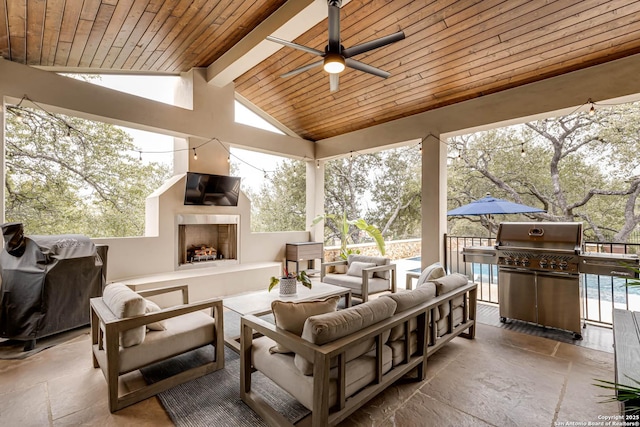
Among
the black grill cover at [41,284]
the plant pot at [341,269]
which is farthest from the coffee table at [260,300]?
the plant pot at [341,269]

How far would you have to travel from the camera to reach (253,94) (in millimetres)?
6492

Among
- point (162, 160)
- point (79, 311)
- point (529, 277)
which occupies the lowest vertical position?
point (79, 311)

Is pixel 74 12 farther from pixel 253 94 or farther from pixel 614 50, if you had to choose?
pixel 614 50

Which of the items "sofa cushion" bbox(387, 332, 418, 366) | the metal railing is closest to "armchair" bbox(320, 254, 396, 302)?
the metal railing

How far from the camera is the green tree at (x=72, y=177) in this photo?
686cm

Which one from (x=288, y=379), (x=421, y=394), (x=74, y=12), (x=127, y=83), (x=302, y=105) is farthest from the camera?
(x=302, y=105)

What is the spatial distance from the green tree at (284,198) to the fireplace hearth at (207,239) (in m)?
4.79

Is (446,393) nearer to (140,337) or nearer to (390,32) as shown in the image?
(140,337)

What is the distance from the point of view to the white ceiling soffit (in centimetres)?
365

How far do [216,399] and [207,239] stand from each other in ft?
14.0

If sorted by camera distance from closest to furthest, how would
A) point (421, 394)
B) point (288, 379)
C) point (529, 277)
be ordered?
point (288, 379), point (421, 394), point (529, 277)

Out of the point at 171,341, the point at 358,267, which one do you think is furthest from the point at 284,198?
the point at 171,341

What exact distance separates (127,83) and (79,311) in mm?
3940

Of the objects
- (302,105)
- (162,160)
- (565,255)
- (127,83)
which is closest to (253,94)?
(302,105)
